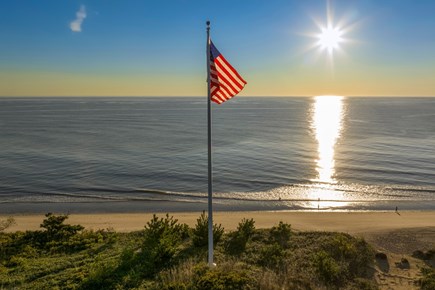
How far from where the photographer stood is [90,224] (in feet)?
78.7

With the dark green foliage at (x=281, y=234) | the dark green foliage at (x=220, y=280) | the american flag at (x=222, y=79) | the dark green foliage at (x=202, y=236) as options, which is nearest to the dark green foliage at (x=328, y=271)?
the dark green foliage at (x=220, y=280)

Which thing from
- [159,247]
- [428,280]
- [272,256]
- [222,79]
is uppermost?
[222,79]

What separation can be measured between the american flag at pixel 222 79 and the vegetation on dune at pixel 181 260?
19.4 feet

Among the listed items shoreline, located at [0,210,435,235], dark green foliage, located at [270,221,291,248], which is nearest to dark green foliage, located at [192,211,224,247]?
dark green foliage, located at [270,221,291,248]

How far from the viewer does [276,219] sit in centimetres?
2542

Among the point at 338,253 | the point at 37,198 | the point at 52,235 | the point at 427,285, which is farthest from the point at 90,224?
the point at 427,285

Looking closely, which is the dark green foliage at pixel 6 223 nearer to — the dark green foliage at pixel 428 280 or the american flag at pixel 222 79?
the american flag at pixel 222 79

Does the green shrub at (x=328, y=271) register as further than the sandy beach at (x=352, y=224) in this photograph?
No

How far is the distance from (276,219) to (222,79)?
16.0m

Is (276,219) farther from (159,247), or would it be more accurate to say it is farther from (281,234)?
(159,247)

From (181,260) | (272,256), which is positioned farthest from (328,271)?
(181,260)

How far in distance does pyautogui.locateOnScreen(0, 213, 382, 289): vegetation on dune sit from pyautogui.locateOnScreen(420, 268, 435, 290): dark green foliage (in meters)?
1.71

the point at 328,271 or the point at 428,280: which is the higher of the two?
the point at 328,271

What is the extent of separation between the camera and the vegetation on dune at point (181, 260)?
1185 cm
